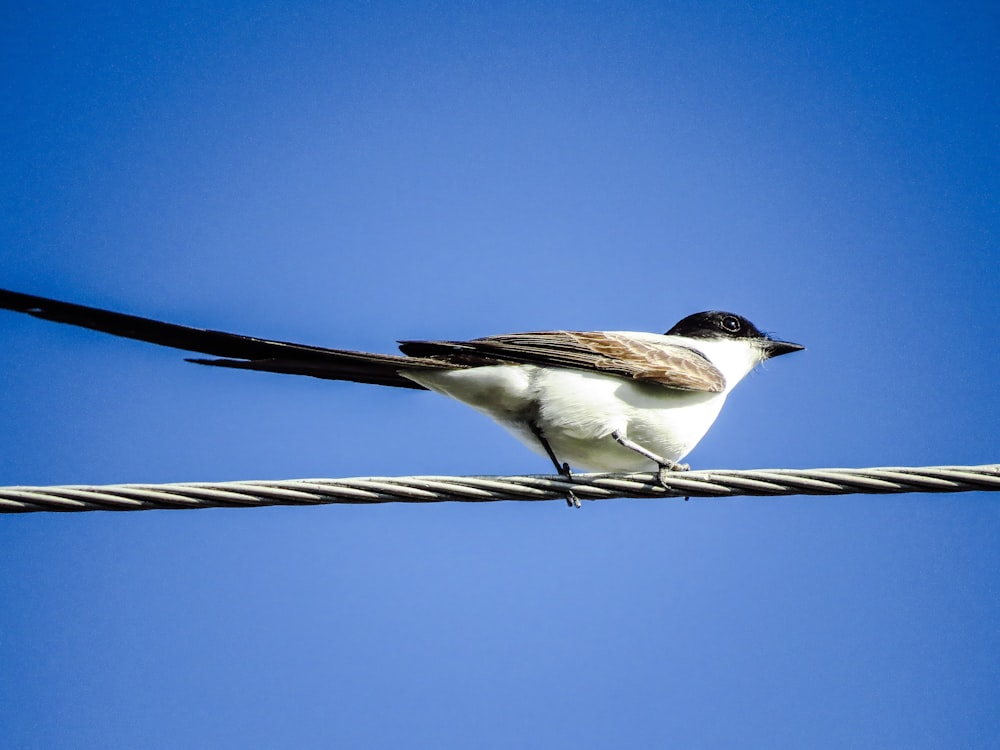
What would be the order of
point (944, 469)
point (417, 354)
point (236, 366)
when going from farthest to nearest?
1. point (417, 354)
2. point (236, 366)
3. point (944, 469)

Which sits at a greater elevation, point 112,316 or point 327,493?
point 112,316

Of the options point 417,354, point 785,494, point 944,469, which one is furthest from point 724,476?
point 417,354

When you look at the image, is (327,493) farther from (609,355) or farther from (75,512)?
(609,355)

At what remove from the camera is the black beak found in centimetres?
646

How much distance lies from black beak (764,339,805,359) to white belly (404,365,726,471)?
1540mm

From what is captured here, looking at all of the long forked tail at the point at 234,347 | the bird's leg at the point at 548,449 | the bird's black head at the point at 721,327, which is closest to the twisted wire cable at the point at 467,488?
the long forked tail at the point at 234,347

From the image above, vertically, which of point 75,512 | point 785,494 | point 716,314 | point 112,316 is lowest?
point 75,512

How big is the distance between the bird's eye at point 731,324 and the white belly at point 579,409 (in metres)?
1.47

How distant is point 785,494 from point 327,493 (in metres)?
1.68

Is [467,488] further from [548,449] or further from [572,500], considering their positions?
[548,449]

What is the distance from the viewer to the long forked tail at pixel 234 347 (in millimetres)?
3297

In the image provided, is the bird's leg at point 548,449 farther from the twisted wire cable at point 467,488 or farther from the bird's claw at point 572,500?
the twisted wire cable at point 467,488

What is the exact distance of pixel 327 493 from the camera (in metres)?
3.39

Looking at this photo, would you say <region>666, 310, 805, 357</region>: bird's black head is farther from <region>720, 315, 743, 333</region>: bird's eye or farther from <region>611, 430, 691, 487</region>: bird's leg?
<region>611, 430, 691, 487</region>: bird's leg
